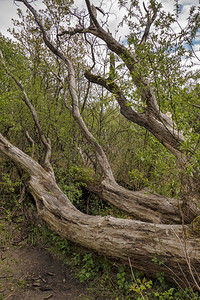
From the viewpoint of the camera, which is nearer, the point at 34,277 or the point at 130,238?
the point at 130,238

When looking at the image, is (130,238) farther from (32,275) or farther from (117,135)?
(117,135)

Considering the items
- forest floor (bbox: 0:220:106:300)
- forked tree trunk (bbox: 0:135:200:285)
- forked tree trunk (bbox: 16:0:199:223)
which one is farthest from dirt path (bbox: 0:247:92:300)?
forked tree trunk (bbox: 16:0:199:223)

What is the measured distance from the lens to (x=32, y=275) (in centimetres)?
322

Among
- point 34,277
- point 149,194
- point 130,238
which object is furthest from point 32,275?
point 149,194

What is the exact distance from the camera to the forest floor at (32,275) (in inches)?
110

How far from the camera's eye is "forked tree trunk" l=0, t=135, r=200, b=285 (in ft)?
8.05

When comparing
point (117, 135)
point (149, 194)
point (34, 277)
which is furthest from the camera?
point (117, 135)

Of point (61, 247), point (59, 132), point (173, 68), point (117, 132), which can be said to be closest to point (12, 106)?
point (59, 132)

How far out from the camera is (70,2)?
5.75 metres

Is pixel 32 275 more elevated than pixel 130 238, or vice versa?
pixel 130 238

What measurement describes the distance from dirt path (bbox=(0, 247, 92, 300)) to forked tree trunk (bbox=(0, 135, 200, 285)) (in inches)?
23.5

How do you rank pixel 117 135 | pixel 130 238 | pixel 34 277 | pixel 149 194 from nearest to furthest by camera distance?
pixel 130 238
pixel 34 277
pixel 149 194
pixel 117 135

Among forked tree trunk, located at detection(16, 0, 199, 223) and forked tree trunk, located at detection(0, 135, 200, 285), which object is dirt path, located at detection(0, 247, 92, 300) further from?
forked tree trunk, located at detection(16, 0, 199, 223)

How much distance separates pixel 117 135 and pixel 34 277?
15.9ft
